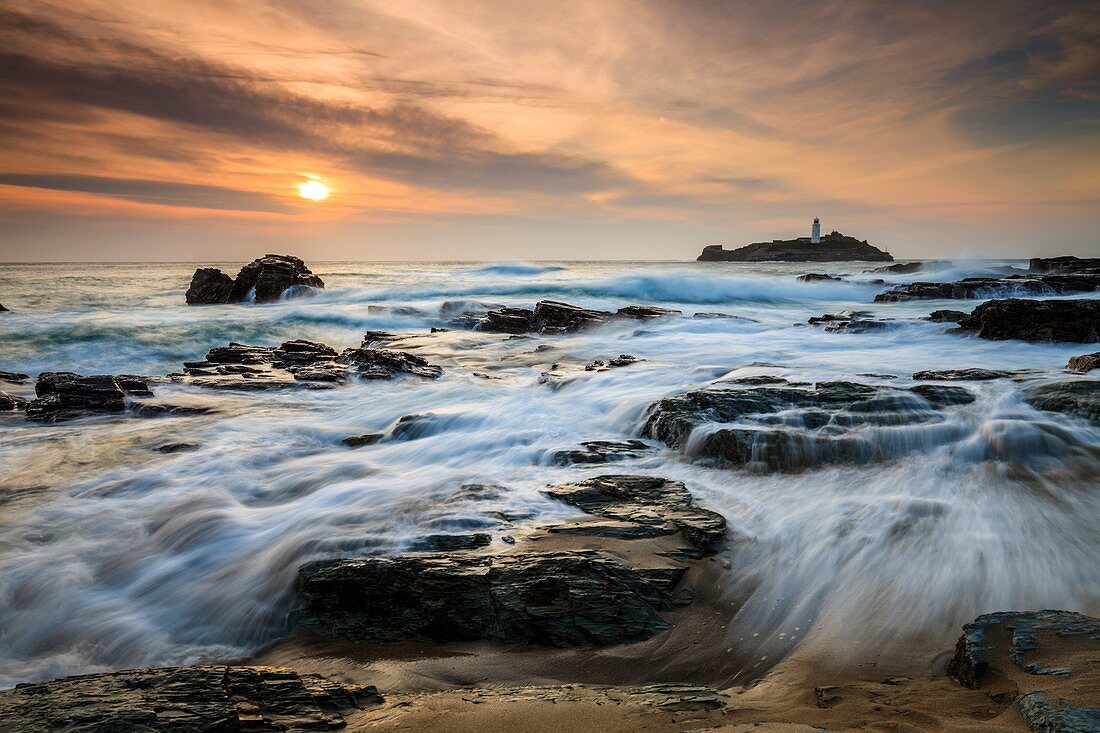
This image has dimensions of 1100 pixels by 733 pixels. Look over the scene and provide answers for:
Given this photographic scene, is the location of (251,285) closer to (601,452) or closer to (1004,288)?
(601,452)

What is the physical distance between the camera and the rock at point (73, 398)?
966 cm

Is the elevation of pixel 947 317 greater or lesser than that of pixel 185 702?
greater

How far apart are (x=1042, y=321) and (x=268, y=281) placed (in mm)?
30229

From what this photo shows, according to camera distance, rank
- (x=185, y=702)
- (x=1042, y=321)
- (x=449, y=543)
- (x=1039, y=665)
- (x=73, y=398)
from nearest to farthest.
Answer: (x=185, y=702) < (x=1039, y=665) < (x=449, y=543) < (x=73, y=398) < (x=1042, y=321)

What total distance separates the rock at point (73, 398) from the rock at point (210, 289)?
2230 centimetres

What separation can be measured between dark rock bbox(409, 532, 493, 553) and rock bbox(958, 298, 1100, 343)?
1273 cm

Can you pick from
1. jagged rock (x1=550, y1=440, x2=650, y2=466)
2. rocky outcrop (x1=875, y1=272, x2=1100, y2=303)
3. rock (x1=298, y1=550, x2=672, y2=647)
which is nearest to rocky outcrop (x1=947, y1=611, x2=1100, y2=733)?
rock (x1=298, y1=550, x2=672, y2=647)

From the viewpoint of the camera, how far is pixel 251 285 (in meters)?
31.8

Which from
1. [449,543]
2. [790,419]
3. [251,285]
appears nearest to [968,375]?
[790,419]

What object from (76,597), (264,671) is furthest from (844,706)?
(76,597)

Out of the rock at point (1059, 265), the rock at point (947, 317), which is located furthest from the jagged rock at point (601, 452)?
the rock at point (1059, 265)

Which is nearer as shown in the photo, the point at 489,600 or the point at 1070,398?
the point at 489,600

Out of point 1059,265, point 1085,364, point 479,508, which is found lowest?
point 479,508

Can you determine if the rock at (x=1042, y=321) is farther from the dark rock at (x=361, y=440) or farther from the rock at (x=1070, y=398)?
the dark rock at (x=361, y=440)
